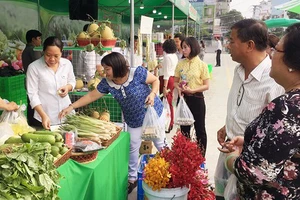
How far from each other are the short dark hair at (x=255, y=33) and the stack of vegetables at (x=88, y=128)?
1326 mm

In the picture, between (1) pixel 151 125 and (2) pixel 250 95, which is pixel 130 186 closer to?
(1) pixel 151 125

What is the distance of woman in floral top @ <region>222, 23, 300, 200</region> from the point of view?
1.19m

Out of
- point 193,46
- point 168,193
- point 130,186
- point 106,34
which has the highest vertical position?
point 106,34

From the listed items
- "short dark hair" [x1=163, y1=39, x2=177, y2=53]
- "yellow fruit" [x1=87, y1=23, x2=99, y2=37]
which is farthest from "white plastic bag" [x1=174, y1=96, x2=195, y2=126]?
"short dark hair" [x1=163, y1=39, x2=177, y2=53]

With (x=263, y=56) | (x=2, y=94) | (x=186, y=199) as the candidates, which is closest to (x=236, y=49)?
(x=263, y=56)

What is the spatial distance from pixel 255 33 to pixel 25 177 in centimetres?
156

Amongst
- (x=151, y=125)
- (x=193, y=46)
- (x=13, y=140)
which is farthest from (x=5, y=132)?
(x=193, y=46)

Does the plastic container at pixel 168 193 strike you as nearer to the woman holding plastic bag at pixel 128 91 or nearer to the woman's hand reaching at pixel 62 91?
the woman holding plastic bag at pixel 128 91

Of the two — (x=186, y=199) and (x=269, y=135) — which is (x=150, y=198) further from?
(x=269, y=135)

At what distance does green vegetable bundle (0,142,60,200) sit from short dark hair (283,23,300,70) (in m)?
1.20

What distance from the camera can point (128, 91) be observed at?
3045 mm

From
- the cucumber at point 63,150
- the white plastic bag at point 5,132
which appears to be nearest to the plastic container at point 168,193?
the cucumber at point 63,150

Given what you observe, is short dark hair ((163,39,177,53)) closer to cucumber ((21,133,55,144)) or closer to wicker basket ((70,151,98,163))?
wicker basket ((70,151,98,163))

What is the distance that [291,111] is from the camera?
120 cm
